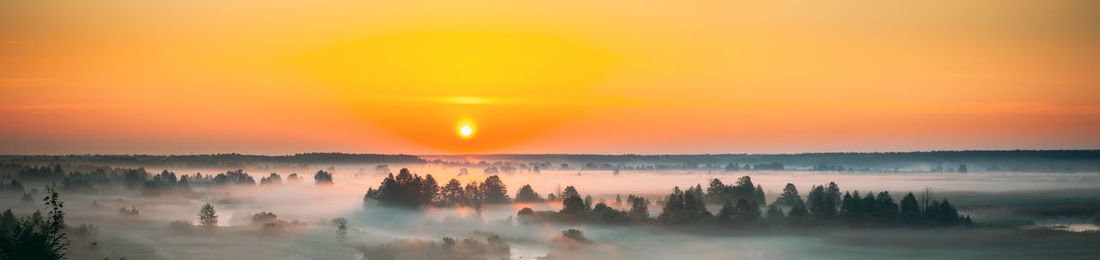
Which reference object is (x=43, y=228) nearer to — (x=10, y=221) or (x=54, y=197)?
(x=54, y=197)

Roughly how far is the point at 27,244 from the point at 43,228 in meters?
3.49

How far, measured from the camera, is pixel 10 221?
6437 inches

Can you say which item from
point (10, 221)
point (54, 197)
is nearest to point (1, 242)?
point (54, 197)

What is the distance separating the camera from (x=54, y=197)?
3174 inches

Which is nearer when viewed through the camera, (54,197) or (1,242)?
(54,197)

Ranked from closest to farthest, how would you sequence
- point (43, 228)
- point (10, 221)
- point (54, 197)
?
1. point (54, 197)
2. point (43, 228)
3. point (10, 221)

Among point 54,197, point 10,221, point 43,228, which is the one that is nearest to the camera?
point 54,197

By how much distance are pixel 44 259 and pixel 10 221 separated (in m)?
A: 74.3

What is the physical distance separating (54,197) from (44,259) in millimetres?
20577

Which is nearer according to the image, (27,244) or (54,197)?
(54,197)

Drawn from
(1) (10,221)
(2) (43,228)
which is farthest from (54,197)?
(1) (10,221)

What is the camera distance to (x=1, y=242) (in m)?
100

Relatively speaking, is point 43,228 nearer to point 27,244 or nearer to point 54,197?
point 27,244

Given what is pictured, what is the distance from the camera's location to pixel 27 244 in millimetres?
99062
